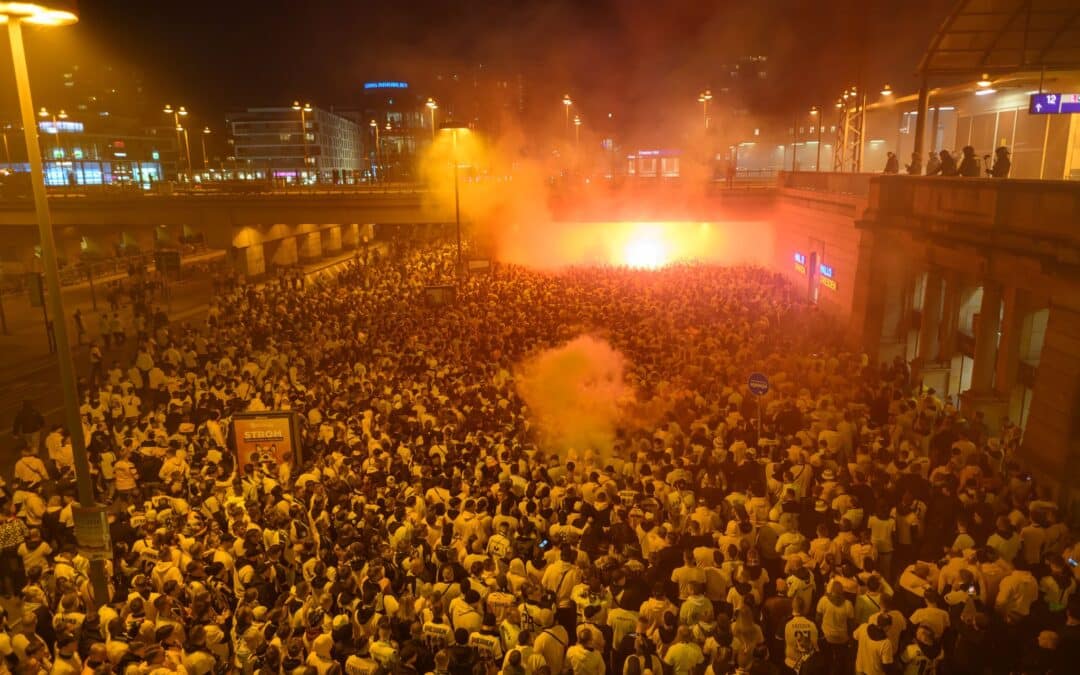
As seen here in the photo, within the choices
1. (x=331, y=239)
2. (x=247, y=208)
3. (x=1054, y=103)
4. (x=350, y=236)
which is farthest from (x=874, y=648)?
(x=350, y=236)

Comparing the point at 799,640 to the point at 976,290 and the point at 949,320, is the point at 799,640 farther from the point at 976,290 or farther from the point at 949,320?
the point at 976,290

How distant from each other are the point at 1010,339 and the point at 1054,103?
4335 mm

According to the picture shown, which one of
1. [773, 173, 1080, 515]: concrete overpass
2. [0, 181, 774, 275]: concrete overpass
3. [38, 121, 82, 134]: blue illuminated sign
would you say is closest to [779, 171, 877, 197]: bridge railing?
[773, 173, 1080, 515]: concrete overpass

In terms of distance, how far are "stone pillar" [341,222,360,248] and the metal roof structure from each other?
36574 millimetres

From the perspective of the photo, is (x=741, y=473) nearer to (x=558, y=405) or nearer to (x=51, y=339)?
(x=558, y=405)

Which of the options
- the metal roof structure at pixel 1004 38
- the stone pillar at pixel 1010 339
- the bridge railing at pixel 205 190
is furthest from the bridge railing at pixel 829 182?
the bridge railing at pixel 205 190

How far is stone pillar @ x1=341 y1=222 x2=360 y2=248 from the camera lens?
44934mm

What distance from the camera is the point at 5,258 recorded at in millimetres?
36906

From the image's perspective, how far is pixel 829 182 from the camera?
19.4 m

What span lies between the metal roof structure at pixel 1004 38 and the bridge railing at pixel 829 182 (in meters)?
2.36

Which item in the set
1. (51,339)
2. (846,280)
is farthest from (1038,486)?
(51,339)

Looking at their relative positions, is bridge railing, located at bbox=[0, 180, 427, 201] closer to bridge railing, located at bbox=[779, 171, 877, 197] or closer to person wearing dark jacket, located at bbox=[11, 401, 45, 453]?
bridge railing, located at bbox=[779, 171, 877, 197]

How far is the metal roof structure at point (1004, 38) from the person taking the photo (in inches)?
479

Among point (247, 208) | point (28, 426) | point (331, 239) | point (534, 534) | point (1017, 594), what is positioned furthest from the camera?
point (331, 239)
